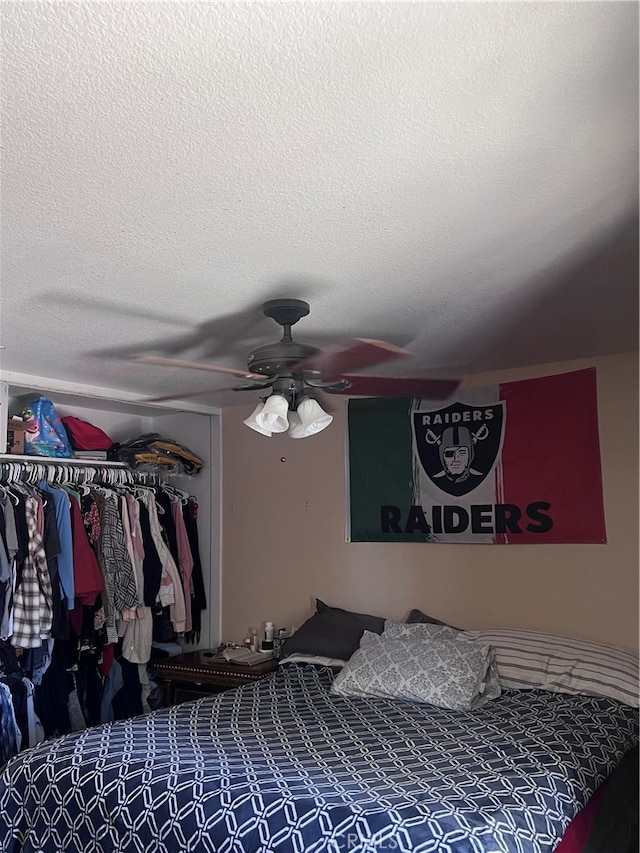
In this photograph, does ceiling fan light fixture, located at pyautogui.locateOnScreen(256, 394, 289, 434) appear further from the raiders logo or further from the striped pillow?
the striped pillow

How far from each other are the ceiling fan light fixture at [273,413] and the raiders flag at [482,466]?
1703 mm

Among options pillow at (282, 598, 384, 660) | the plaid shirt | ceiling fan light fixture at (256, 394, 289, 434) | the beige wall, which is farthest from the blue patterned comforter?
ceiling fan light fixture at (256, 394, 289, 434)

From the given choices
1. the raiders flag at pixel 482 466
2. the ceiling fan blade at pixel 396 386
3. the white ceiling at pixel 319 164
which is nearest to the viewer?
the white ceiling at pixel 319 164

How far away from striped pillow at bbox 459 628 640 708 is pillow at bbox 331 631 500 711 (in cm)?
12

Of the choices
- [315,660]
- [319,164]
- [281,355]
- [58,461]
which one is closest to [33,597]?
[58,461]

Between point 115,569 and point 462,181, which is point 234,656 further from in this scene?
point 462,181

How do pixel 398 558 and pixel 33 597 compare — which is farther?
pixel 398 558

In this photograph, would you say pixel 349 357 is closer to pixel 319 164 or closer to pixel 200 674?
pixel 319 164

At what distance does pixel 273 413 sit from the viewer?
258cm

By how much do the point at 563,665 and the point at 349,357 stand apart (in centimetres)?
184

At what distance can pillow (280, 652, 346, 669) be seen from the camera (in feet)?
13.0

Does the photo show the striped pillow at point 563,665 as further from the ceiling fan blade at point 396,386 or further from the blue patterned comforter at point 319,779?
the ceiling fan blade at point 396,386

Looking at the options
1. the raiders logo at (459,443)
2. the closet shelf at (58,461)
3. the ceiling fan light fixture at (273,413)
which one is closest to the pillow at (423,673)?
the raiders logo at (459,443)

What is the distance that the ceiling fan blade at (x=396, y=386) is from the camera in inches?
118
